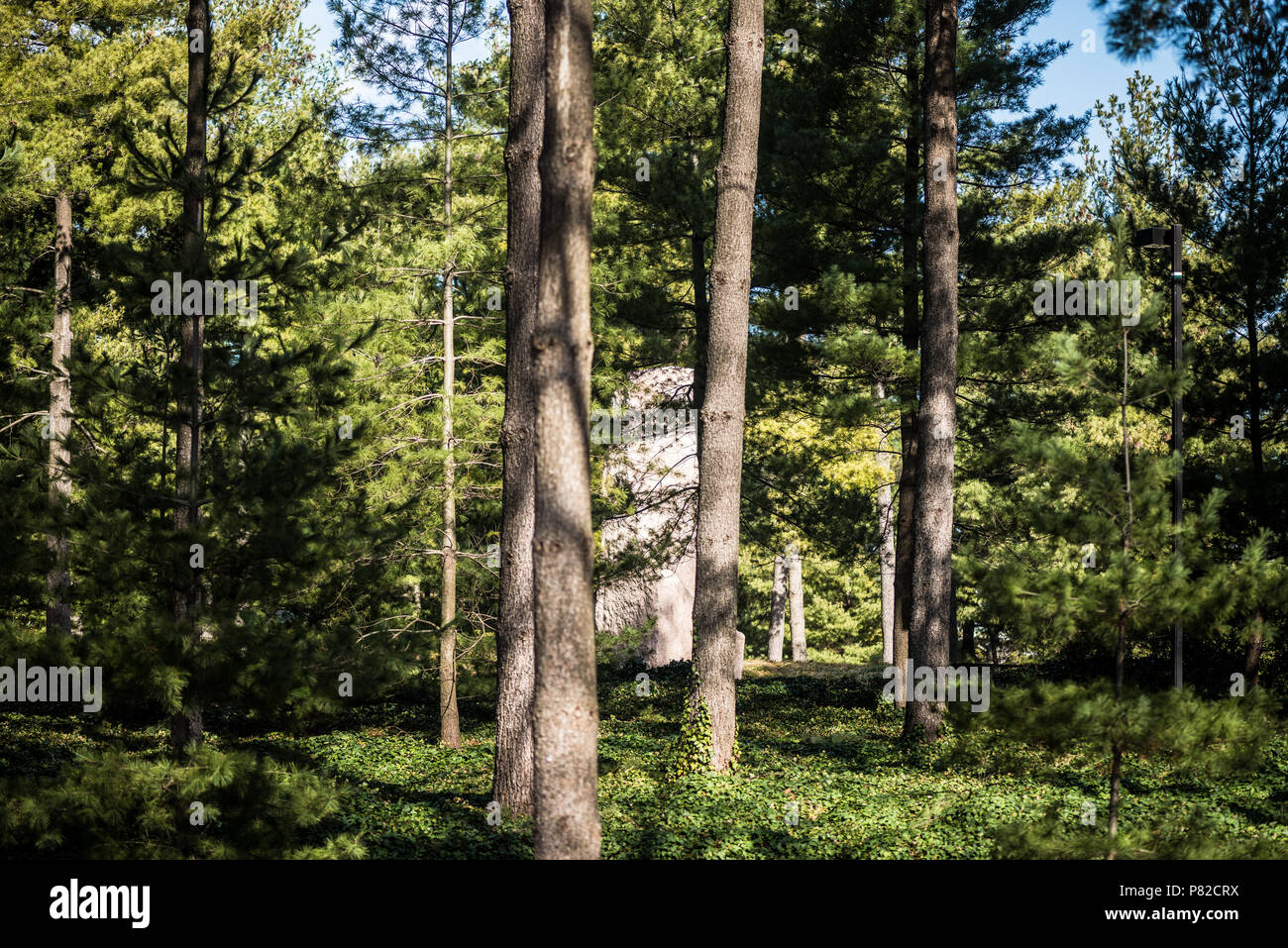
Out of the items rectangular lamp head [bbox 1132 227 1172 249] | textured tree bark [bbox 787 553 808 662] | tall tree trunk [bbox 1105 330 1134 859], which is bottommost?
textured tree bark [bbox 787 553 808 662]

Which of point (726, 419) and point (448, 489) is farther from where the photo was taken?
point (448, 489)

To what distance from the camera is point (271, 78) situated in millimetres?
23062

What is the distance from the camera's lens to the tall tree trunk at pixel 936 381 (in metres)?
11.8

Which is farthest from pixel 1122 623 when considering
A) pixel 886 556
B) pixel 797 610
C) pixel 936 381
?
pixel 797 610

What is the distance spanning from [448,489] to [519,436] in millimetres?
3716

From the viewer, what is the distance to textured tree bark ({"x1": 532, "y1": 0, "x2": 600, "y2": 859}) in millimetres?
5586

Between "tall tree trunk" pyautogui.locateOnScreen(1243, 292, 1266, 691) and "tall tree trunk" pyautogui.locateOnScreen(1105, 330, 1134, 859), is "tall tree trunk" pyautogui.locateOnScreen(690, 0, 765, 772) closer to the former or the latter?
"tall tree trunk" pyautogui.locateOnScreen(1105, 330, 1134, 859)

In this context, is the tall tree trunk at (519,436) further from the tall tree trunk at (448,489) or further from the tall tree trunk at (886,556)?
the tall tree trunk at (886,556)

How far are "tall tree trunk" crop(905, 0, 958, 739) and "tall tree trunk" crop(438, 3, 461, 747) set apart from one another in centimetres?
551

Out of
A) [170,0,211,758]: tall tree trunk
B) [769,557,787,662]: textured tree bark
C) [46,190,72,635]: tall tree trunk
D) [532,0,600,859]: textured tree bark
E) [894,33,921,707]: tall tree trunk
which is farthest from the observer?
[769,557,787,662]: textured tree bark

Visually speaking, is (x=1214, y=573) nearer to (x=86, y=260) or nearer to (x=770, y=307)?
(x=770, y=307)

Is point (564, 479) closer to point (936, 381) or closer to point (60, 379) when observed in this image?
point (936, 381)

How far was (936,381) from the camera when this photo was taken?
11914 mm

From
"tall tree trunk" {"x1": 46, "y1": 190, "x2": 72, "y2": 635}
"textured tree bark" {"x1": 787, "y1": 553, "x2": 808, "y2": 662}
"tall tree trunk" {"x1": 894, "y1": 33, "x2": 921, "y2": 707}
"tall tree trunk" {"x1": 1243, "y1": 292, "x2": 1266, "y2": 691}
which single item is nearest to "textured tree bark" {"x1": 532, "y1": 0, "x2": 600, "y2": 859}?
"tall tree trunk" {"x1": 46, "y1": 190, "x2": 72, "y2": 635}
